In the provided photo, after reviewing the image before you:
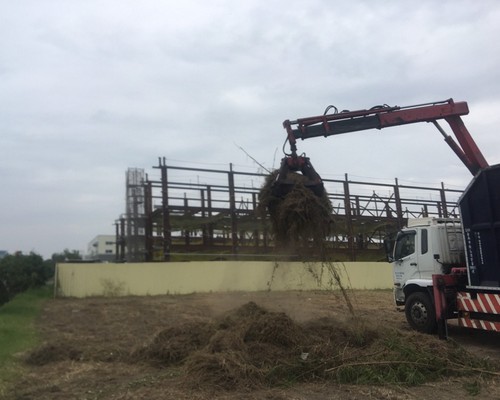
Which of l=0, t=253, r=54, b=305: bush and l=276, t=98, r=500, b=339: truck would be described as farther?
l=0, t=253, r=54, b=305: bush

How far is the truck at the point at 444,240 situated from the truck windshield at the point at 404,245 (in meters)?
0.02

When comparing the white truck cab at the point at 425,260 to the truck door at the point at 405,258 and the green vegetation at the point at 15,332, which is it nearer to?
the truck door at the point at 405,258

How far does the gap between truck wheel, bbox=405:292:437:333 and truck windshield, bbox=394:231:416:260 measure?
A: 3.57ft

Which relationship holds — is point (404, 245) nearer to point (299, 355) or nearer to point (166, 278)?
point (299, 355)

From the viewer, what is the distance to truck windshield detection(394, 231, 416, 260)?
1215 centimetres

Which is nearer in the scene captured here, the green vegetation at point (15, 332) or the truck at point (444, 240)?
the green vegetation at point (15, 332)

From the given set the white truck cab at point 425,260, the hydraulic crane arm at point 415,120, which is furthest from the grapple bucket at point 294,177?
the white truck cab at point 425,260

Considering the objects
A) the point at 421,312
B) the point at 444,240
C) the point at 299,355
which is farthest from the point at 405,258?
the point at 299,355

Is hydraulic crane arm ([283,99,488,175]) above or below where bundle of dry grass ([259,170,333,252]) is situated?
above

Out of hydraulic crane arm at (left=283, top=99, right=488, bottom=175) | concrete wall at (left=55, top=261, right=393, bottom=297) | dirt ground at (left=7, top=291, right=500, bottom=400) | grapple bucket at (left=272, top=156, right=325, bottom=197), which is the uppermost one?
hydraulic crane arm at (left=283, top=99, right=488, bottom=175)

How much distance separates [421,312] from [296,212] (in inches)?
171

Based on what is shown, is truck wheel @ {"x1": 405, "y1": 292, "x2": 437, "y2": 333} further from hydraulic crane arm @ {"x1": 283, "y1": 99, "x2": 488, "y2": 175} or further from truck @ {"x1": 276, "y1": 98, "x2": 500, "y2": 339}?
hydraulic crane arm @ {"x1": 283, "y1": 99, "x2": 488, "y2": 175}

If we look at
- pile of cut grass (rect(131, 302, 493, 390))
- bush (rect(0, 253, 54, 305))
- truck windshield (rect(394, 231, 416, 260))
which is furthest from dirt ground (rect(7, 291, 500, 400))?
bush (rect(0, 253, 54, 305))

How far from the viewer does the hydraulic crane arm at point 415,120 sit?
11.0 meters
